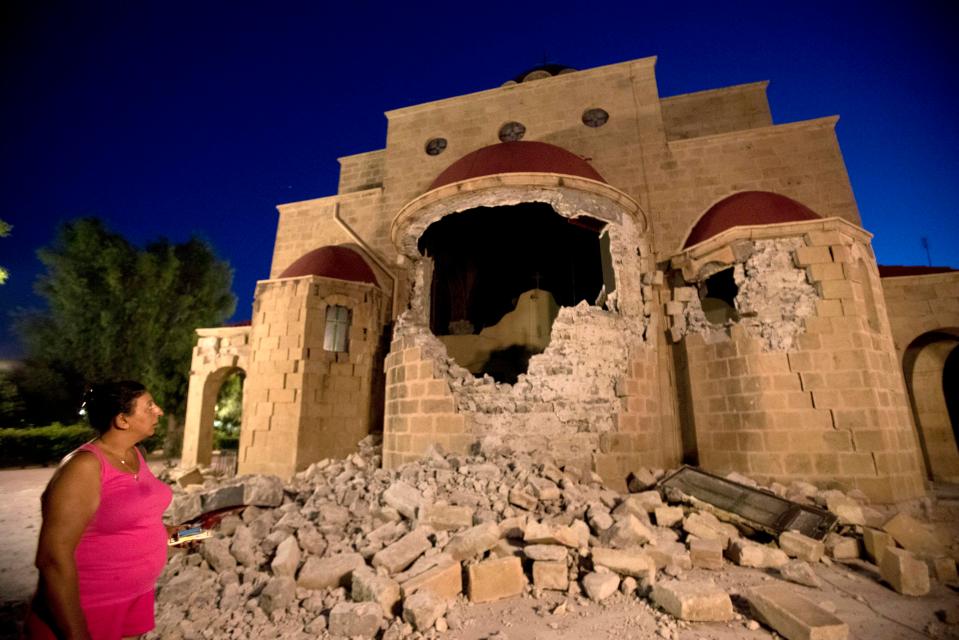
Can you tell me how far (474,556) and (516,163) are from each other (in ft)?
20.0

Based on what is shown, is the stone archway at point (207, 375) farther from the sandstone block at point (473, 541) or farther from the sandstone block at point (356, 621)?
the sandstone block at point (356, 621)

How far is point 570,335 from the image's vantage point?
6.70 meters

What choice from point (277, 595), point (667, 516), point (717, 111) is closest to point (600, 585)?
point (667, 516)

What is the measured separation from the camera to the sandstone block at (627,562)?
366 centimetres

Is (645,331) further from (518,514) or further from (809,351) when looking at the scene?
(518,514)

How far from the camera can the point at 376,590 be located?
326cm

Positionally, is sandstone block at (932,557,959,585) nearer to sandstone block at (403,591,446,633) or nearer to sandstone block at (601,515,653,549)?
sandstone block at (601,515,653,549)

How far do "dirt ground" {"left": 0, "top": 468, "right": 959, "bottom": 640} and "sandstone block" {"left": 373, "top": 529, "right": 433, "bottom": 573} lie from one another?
0.61 meters

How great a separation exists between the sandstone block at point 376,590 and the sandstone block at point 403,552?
191mm

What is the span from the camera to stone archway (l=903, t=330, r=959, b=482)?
8812 mm

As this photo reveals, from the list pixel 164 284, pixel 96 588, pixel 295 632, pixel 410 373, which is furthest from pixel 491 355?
pixel 164 284

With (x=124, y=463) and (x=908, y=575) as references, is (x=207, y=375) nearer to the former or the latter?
(x=124, y=463)

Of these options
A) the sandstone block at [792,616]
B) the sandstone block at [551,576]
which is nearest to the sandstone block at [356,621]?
the sandstone block at [551,576]

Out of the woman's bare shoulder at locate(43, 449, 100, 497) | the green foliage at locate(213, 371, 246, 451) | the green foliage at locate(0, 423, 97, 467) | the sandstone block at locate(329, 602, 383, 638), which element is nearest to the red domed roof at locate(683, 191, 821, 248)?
the sandstone block at locate(329, 602, 383, 638)
